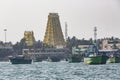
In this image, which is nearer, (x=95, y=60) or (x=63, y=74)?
(x=63, y=74)

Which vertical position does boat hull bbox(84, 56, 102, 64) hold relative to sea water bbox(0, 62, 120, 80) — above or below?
above

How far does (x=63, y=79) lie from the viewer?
92375mm

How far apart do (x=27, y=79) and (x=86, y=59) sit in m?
91.6

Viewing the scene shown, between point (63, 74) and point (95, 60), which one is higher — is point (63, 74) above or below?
below

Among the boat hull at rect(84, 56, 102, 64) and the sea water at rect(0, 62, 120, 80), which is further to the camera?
the boat hull at rect(84, 56, 102, 64)

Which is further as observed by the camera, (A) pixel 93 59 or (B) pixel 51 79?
(A) pixel 93 59

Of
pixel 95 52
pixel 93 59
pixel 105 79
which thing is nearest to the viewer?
pixel 105 79

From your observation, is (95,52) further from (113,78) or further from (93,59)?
(113,78)

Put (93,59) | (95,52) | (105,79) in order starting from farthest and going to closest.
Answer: (95,52), (93,59), (105,79)

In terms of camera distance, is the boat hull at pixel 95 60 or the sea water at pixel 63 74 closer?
the sea water at pixel 63 74

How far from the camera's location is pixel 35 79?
305 ft

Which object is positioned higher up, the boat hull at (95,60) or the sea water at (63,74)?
the boat hull at (95,60)

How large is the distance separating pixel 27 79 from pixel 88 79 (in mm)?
8322

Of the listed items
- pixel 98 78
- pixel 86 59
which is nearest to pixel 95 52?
pixel 86 59
